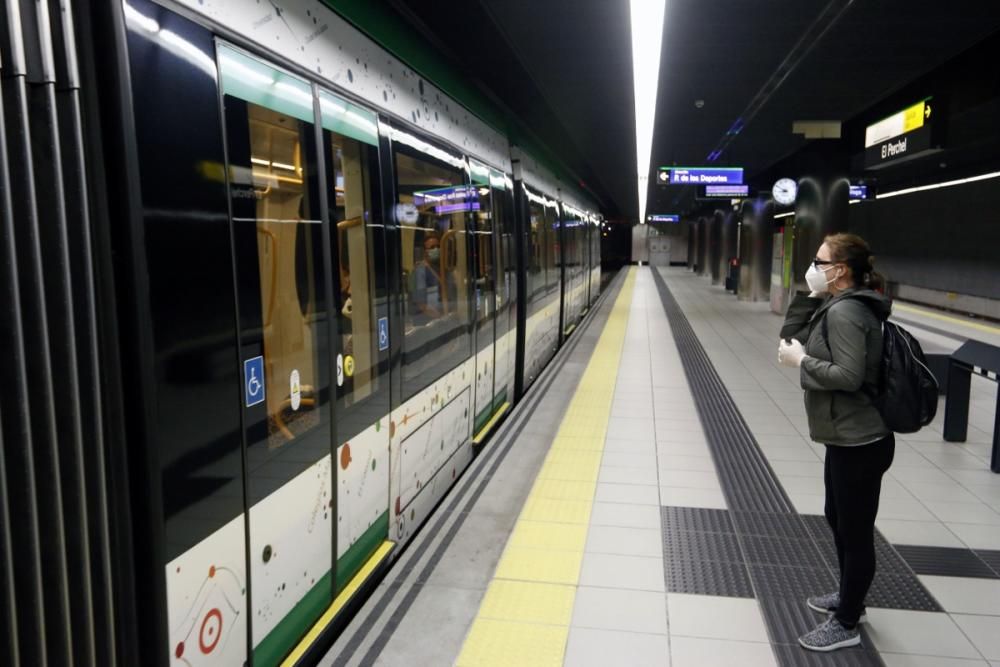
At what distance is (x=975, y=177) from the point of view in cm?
1664

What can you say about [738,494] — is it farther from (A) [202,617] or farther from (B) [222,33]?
(B) [222,33]

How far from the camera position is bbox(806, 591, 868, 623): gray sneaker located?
325 cm

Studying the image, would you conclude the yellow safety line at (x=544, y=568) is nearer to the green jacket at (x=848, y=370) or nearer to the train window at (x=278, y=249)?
the train window at (x=278, y=249)

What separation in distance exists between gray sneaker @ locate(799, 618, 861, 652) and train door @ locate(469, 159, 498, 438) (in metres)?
2.84

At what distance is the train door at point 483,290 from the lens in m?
5.32

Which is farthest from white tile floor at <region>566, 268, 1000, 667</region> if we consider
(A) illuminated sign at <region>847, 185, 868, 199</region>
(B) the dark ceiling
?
(A) illuminated sign at <region>847, 185, 868, 199</region>

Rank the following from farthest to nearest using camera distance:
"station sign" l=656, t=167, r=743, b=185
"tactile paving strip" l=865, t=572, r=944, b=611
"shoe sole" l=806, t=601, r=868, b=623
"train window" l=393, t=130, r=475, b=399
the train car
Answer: "station sign" l=656, t=167, r=743, b=185
"train window" l=393, t=130, r=475, b=399
"tactile paving strip" l=865, t=572, r=944, b=611
"shoe sole" l=806, t=601, r=868, b=623
the train car

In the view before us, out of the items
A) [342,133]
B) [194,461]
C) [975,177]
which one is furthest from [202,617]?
[975,177]

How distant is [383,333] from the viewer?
10.9 ft

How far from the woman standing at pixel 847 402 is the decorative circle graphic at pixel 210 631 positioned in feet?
7.08

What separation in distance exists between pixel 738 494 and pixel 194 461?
387cm

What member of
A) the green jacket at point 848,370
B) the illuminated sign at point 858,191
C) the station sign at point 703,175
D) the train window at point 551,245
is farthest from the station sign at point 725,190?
the green jacket at point 848,370

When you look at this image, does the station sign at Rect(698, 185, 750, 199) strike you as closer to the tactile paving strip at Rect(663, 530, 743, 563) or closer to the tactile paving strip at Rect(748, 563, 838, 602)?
the tactile paving strip at Rect(663, 530, 743, 563)

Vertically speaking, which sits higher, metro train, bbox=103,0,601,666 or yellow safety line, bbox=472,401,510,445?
metro train, bbox=103,0,601,666
